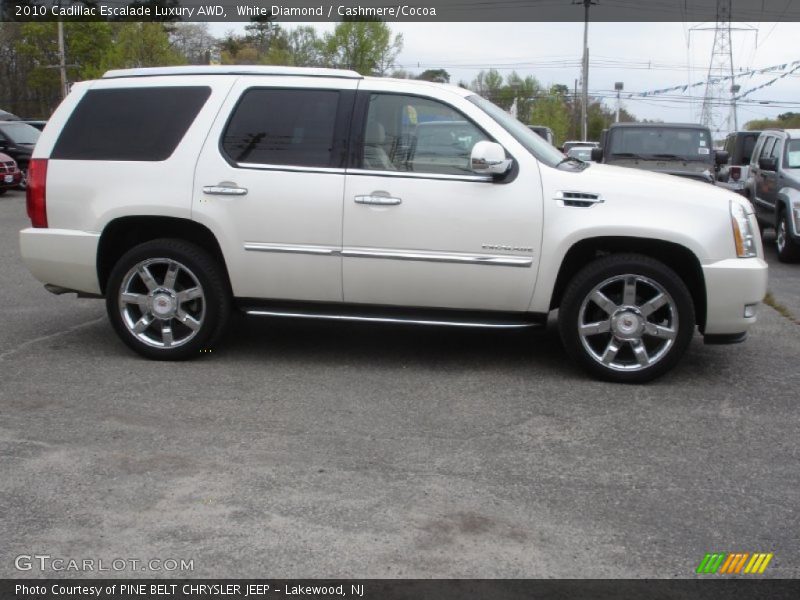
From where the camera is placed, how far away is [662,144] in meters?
13.6

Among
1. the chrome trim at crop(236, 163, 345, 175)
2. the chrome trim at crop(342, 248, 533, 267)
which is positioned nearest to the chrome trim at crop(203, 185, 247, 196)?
the chrome trim at crop(236, 163, 345, 175)

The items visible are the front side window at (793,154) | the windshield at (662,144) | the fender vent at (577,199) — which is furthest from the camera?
the windshield at (662,144)

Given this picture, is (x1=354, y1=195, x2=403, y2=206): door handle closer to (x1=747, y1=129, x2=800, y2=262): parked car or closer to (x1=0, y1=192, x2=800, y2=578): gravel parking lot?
(x1=0, y1=192, x2=800, y2=578): gravel parking lot

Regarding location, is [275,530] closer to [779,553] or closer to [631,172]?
[779,553]

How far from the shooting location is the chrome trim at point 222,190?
5.91 m

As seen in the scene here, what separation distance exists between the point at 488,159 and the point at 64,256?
298 cm

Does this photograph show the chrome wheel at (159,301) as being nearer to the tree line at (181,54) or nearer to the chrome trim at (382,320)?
the chrome trim at (382,320)

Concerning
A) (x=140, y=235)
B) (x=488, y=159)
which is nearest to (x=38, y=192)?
(x=140, y=235)

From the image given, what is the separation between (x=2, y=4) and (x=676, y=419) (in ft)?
169

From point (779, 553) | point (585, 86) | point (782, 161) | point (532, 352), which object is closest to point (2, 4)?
point (585, 86)

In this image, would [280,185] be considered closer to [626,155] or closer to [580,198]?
[580,198]

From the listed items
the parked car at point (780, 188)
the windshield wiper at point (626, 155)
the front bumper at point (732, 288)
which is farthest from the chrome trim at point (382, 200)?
the windshield wiper at point (626, 155)

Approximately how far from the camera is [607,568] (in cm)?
339
